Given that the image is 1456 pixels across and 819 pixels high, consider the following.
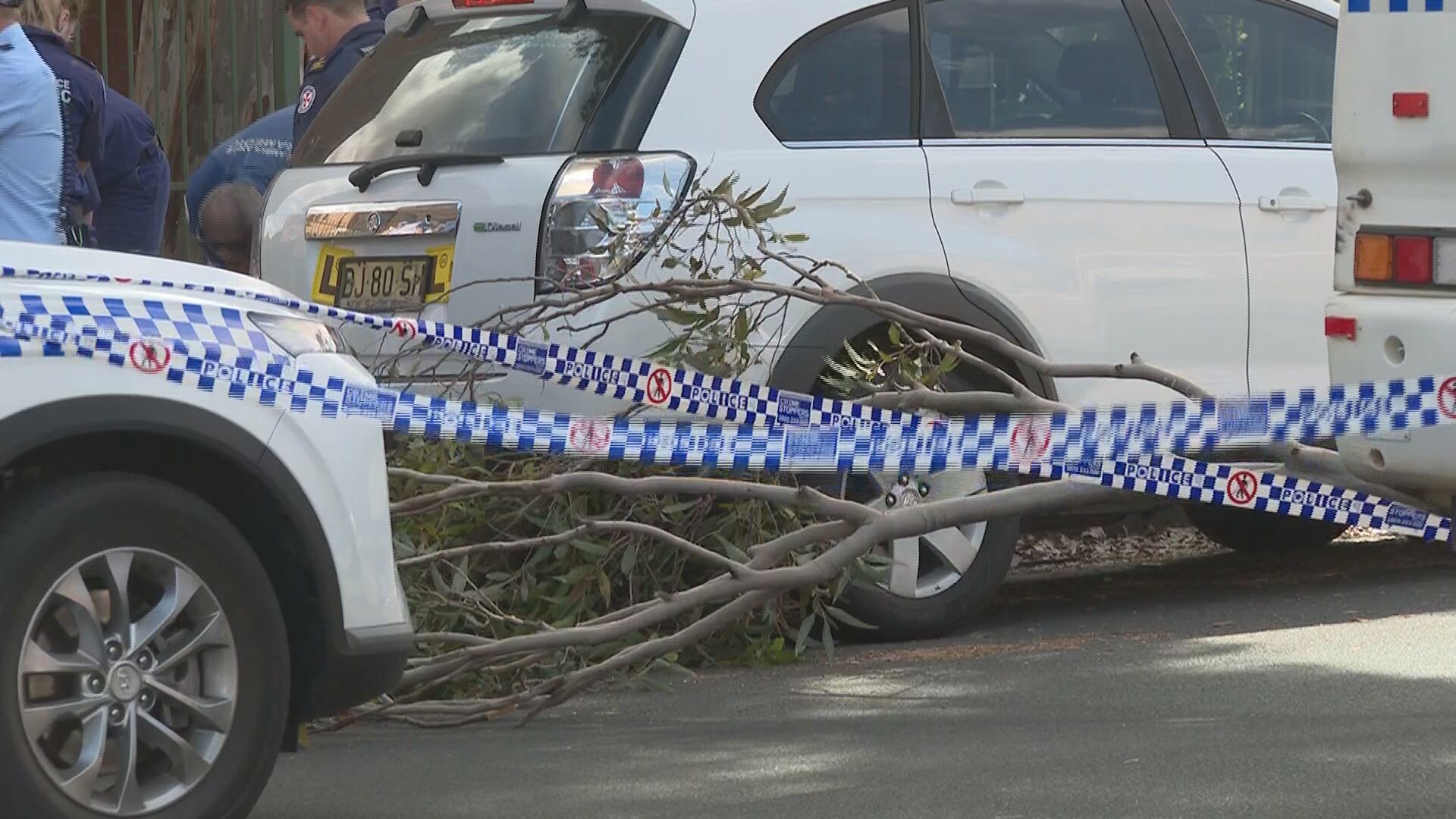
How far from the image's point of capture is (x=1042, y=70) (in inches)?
283

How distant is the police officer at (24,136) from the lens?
7.07 meters

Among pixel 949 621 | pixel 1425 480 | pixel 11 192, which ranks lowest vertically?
pixel 949 621

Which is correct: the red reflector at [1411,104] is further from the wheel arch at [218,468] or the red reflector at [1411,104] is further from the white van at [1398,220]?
the wheel arch at [218,468]

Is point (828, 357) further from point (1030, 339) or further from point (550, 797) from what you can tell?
point (550, 797)

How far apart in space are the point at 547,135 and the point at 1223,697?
8.15 ft

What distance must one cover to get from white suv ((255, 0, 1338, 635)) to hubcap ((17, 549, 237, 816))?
2246mm

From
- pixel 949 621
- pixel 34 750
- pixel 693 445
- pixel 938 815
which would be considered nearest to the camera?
pixel 34 750

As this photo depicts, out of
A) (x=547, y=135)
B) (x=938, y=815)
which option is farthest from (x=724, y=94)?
(x=938, y=815)

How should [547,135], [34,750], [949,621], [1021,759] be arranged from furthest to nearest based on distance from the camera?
[949,621] → [547,135] → [1021,759] → [34,750]

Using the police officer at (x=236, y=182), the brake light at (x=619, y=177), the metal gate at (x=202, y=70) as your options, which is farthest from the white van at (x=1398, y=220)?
the metal gate at (x=202, y=70)

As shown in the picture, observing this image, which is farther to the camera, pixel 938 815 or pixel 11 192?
pixel 11 192

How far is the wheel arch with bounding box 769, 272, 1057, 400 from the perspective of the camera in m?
6.68

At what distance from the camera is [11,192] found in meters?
7.13

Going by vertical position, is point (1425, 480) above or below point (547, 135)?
below
